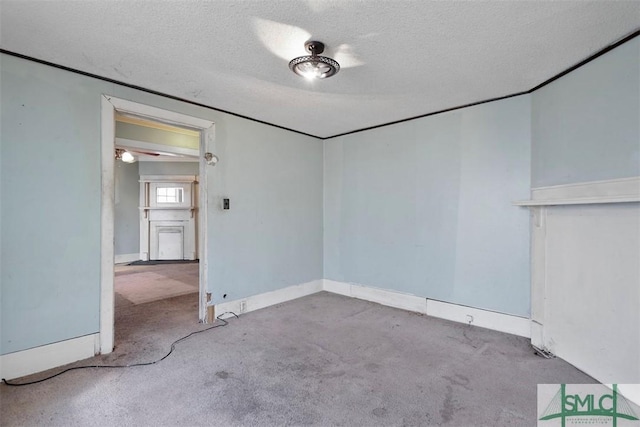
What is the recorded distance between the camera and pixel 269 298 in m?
3.87

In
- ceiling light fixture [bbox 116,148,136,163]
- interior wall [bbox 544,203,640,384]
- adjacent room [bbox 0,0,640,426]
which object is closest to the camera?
adjacent room [bbox 0,0,640,426]

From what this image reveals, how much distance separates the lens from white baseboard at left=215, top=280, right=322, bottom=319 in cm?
342

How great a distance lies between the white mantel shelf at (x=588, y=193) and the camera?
1.92 m

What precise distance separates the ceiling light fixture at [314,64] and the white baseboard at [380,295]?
106 inches

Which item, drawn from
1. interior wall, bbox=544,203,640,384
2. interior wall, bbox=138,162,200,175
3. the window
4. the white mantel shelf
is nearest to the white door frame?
the white mantel shelf

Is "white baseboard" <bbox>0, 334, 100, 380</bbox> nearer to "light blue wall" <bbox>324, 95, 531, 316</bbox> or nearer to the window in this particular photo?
"light blue wall" <bbox>324, 95, 531, 316</bbox>

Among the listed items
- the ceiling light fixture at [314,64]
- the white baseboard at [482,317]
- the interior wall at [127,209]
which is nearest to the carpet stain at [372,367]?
the white baseboard at [482,317]

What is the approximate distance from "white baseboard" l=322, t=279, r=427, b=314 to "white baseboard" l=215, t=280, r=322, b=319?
0.86ft

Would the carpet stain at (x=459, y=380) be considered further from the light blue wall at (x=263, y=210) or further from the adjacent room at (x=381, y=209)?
the light blue wall at (x=263, y=210)

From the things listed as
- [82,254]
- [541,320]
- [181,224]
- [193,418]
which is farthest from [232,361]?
[181,224]

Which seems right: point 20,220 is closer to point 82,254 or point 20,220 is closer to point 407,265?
point 82,254

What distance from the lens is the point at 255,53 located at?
218 cm

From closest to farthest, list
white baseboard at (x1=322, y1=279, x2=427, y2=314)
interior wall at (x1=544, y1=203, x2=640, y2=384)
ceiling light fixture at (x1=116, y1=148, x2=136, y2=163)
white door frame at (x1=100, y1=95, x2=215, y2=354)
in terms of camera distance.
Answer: interior wall at (x1=544, y1=203, x2=640, y2=384), white door frame at (x1=100, y1=95, x2=215, y2=354), white baseboard at (x1=322, y1=279, x2=427, y2=314), ceiling light fixture at (x1=116, y1=148, x2=136, y2=163)

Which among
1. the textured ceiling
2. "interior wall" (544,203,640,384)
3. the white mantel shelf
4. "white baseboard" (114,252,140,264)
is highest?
the textured ceiling
